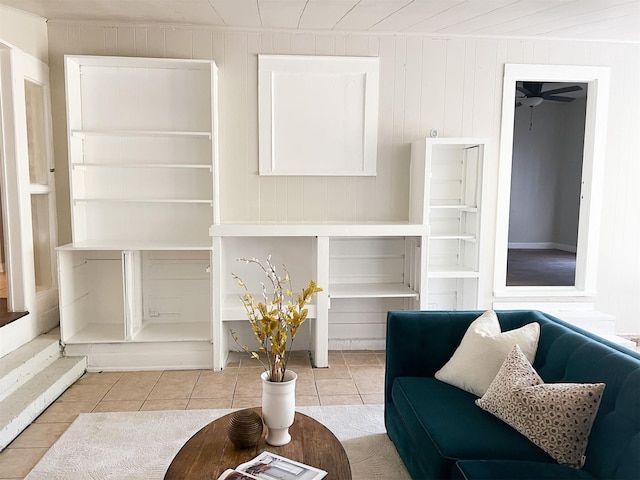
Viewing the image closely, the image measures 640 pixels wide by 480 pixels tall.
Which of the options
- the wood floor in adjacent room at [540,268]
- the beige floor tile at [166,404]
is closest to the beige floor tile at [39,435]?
the beige floor tile at [166,404]

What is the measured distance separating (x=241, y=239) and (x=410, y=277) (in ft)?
4.83

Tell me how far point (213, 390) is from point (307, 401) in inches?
26.9

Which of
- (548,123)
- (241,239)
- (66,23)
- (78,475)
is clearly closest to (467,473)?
(78,475)

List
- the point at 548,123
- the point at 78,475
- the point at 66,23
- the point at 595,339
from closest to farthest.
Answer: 1. the point at 595,339
2. the point at 78,475
3. the point at 66,23
4. the point at 548,123

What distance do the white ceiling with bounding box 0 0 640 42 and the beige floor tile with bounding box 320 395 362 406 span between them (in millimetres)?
2691

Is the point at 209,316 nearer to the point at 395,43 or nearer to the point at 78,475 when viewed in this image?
the point at 78,475

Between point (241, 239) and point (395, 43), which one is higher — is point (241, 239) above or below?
below

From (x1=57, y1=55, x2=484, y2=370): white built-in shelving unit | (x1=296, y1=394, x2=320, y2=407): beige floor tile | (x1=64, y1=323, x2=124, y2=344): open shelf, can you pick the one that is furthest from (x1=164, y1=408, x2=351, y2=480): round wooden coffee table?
(x1=64, y1=323, x2=124, y2=344): open shelf

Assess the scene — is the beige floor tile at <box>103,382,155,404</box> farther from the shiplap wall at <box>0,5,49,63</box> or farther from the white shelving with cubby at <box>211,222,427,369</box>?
the shiplap wall at <box>0,5,49,63</box>

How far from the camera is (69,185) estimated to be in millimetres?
3840

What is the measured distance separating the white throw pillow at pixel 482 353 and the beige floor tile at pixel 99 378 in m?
2.39

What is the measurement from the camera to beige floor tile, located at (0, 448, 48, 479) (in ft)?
7.60

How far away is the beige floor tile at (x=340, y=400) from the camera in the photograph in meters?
3.11

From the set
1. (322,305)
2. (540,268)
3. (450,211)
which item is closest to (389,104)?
(450,211)
